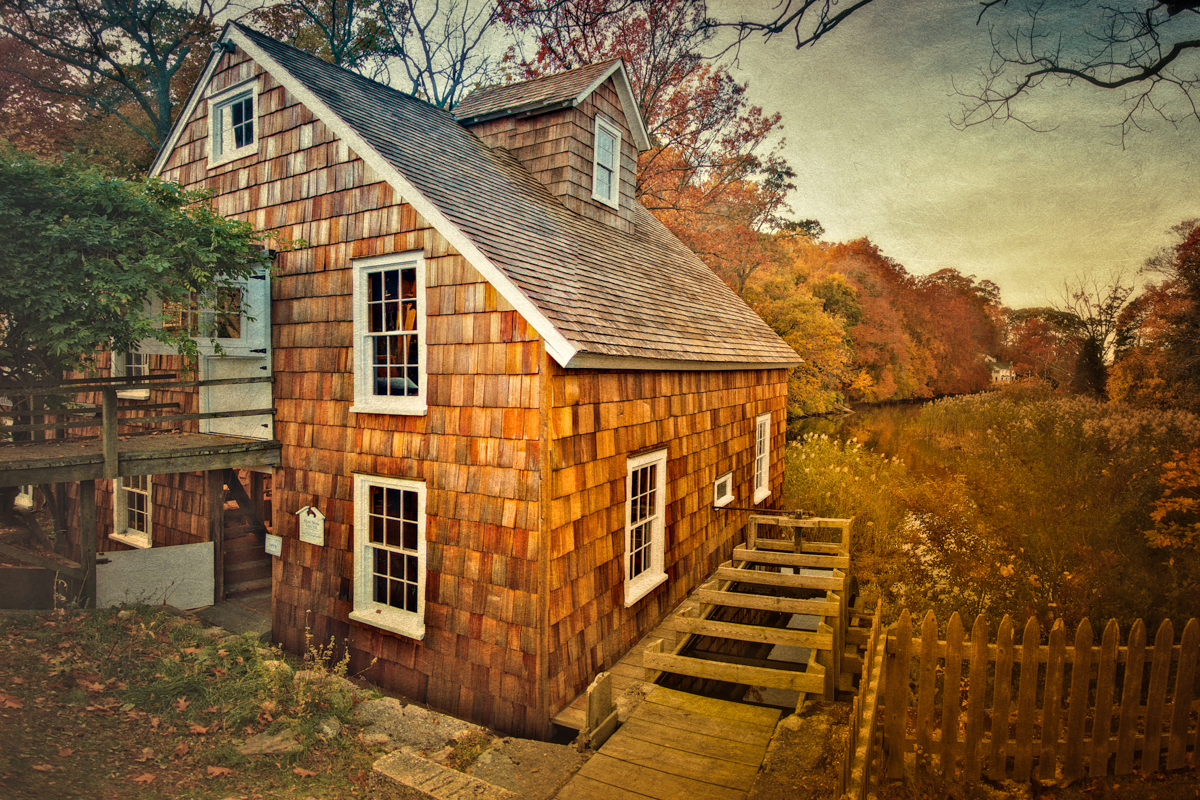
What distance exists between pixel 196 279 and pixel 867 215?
37.8 meters

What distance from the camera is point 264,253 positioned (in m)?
7.90

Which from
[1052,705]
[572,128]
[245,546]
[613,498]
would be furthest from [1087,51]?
[245,546]

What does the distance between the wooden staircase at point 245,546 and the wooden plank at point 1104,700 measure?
1133cm

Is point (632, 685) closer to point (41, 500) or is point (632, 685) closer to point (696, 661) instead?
point (696, 661)

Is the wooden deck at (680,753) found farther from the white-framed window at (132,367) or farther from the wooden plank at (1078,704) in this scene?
the white-framed window at (132,367)

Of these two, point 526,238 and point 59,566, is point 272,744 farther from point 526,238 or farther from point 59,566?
point 526,238

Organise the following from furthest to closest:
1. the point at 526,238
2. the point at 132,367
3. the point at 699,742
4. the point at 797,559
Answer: the point at 132,367 < the point at 797,559 < the point at 526,238 < the point at 699,742

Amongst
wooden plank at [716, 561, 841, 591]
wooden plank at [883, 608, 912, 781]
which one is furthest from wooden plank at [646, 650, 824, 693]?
wooden plank at [716, 561, 841, 591]

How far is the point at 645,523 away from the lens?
8.02 meters

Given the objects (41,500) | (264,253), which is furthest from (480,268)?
(41,500)

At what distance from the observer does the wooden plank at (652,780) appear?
13.8 feet

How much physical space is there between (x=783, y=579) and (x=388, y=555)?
4.84 meters

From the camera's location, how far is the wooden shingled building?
6.02 meters

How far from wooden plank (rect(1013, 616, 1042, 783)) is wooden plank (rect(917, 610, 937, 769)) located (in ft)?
1.90
